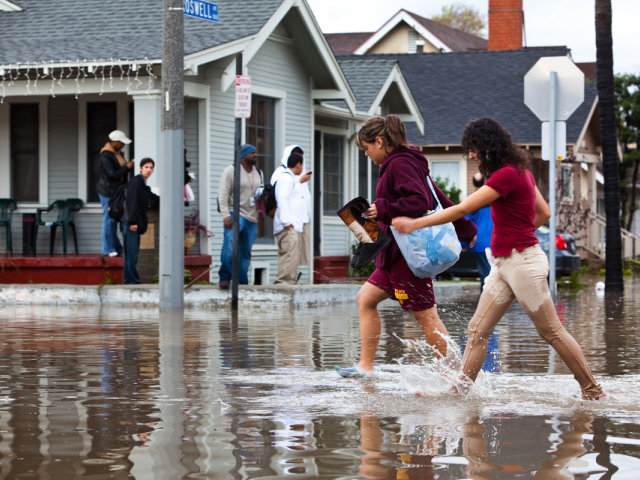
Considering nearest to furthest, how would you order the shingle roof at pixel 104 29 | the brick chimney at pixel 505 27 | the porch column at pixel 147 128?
the porch column at pixel 147 128, the shingle roof at pixel 104 29, the brick chimney at pixel 505 27

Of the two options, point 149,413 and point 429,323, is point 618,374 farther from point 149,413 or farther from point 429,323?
point 149,413

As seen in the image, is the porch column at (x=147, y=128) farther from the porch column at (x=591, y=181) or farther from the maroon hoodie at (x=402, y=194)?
the porch column at (x=591, y=181)

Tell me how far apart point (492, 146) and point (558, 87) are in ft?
24.2

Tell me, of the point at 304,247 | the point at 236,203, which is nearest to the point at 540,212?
the point at 236,203

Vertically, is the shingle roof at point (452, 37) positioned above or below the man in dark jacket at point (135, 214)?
above

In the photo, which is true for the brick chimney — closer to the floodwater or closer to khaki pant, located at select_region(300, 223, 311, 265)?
khaki pant, located at select_region(300, 223, 311, 265)

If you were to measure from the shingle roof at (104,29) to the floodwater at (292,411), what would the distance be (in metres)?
6.57

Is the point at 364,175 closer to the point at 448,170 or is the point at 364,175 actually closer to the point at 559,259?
the point at 559,259

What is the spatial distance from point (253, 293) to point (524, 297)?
334 inches

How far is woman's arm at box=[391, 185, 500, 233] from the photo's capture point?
6.08 metres

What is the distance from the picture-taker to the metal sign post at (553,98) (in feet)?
43.2

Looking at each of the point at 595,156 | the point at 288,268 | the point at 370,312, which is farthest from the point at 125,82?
the point at 595,156

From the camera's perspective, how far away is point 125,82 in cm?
1580

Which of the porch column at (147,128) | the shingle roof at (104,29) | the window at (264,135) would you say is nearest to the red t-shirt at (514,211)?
the shingle roof at (104,29)
